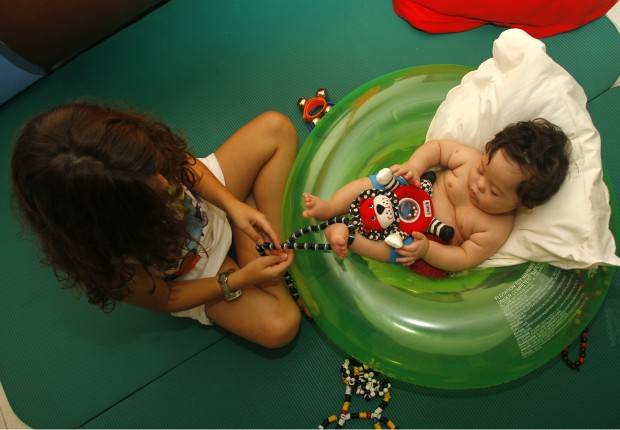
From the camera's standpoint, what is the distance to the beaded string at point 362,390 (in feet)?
4.23

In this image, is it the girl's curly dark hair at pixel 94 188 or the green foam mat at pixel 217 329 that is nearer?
the girl's curly dark hair at pixel 94 188

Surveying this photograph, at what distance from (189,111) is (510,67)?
0.99 m

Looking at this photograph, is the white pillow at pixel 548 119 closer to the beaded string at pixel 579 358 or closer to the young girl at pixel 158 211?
the beaded string at pixel 579 358

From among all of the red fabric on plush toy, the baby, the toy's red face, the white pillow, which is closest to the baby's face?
the baby

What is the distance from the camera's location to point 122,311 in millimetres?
1399

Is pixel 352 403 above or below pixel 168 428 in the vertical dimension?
below

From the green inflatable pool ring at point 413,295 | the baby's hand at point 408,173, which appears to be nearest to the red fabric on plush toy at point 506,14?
the green inflatable pool ring at point 413,295

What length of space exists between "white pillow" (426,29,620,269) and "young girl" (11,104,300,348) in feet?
1.64

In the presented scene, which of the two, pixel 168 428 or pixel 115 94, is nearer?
pixel 168 428

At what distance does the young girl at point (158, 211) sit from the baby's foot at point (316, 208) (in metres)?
0.12

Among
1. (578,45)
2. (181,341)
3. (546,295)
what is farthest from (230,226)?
(578,45)

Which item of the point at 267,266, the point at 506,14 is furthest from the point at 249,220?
the point at 506,14

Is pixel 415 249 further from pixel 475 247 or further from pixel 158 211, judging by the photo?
pixel 158 211

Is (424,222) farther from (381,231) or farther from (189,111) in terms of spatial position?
(189,111)
